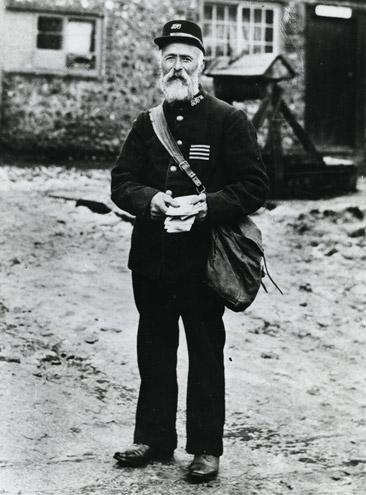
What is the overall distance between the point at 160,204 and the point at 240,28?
9177 millimetres

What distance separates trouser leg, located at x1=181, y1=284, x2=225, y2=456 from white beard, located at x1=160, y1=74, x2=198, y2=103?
2.68ft

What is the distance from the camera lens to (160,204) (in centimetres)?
335

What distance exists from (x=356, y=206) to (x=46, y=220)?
11.4ft

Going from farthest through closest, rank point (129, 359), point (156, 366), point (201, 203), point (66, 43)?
point (66, 43) < point (129, 359) < point (156, 366) < point (201, 203)

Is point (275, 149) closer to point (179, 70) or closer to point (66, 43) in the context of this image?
point (66, 43)

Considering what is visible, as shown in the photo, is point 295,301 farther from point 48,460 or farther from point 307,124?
point 307,124

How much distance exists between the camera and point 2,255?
21.5ft

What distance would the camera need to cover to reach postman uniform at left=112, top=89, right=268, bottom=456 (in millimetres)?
3418

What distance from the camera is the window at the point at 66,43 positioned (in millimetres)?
10336

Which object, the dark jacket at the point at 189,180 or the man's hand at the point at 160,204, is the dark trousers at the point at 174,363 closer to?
the dark jacket at the point at 189,180

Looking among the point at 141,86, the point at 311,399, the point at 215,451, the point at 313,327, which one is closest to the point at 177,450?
the point at 215,451

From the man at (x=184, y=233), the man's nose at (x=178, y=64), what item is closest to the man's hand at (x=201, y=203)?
the man at (x=184, y=233)

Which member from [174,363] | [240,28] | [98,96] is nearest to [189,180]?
[174,363]

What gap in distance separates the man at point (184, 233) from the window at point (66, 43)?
7.25 meters
